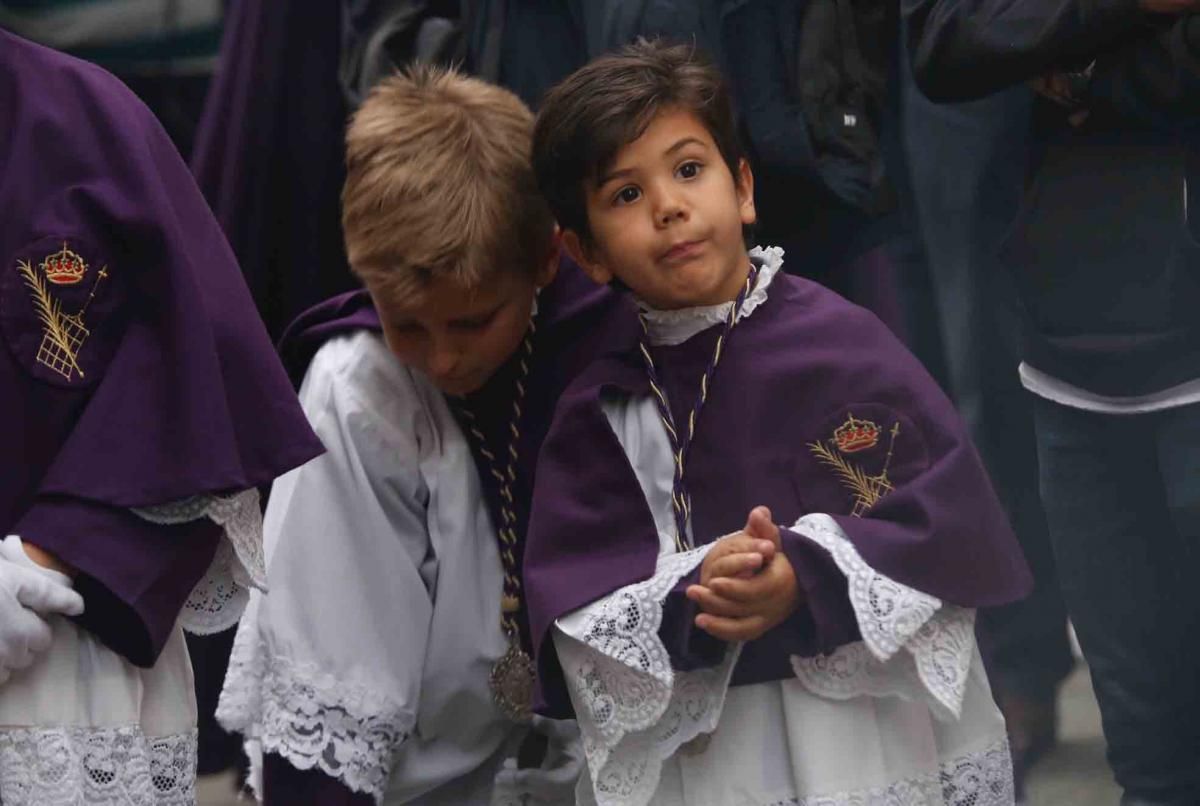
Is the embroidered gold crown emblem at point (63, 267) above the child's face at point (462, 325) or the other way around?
above

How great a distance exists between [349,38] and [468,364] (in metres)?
0.92

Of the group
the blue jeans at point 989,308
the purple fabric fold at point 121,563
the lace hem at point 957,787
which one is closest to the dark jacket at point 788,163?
the blue jeans at point 989,308

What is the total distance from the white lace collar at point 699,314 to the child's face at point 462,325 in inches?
8.8

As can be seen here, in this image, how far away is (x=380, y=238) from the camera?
110 inches

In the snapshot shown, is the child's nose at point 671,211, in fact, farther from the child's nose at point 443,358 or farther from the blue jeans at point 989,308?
the blue jeans at point 989,308

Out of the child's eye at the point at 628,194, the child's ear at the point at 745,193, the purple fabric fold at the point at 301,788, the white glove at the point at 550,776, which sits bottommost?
the white glove at the point at 550,776

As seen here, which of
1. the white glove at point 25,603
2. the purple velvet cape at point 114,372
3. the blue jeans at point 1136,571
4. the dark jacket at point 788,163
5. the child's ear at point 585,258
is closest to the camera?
the white glove at point 25,603

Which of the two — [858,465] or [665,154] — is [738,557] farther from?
[665,154]

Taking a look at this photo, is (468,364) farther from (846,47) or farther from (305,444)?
(846,47)

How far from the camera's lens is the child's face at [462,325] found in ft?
9.21

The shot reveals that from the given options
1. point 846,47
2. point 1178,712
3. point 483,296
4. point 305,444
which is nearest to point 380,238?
point 483,296

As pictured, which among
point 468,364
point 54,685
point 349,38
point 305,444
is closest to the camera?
point 54,685

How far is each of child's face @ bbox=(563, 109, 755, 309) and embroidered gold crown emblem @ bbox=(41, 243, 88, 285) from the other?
0.61 m

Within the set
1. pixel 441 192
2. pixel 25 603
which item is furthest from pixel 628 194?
pixel 25 603
